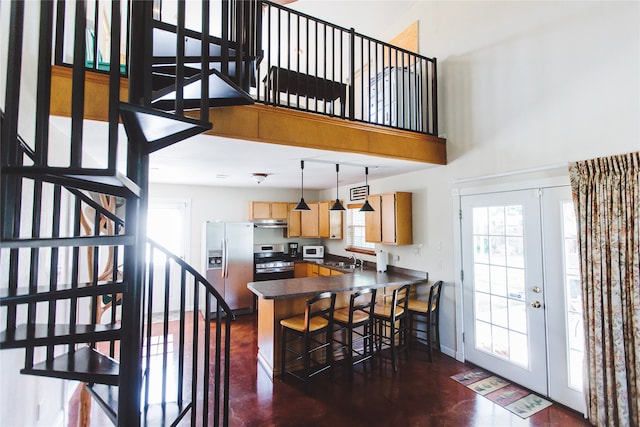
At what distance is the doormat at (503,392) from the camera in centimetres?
275

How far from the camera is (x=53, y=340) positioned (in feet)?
4.09

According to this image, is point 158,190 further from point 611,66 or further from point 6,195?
point 611,66

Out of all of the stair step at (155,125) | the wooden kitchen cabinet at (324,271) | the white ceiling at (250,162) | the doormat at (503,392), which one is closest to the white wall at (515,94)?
Answer: the doormat at (503,392)

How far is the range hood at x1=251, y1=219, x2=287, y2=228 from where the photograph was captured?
6.20m

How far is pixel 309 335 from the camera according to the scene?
10.7 ft

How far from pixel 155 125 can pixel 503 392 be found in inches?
146

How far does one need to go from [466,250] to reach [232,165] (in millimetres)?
3027

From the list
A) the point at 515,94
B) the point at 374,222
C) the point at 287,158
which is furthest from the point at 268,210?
the point at 515,94

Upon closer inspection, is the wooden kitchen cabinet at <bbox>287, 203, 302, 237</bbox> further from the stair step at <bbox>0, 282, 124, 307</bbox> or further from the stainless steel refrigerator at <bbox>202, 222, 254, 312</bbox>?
the stair step at <bbox>0, 282, 124, 307</bbox>

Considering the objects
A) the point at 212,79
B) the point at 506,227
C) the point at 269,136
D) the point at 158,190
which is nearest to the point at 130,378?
the point at 212,79

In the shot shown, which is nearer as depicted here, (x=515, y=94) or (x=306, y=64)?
(x=306, y=64)

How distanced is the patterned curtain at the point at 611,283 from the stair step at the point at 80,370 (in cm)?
330

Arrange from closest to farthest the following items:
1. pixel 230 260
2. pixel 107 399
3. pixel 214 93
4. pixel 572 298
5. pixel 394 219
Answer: pixel 107 399 < pixel 214 93 < pixel 572 298 < pixel 394 219 < pixel 230 260

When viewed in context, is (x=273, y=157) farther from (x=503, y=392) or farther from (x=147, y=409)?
(x=503, y=392)
